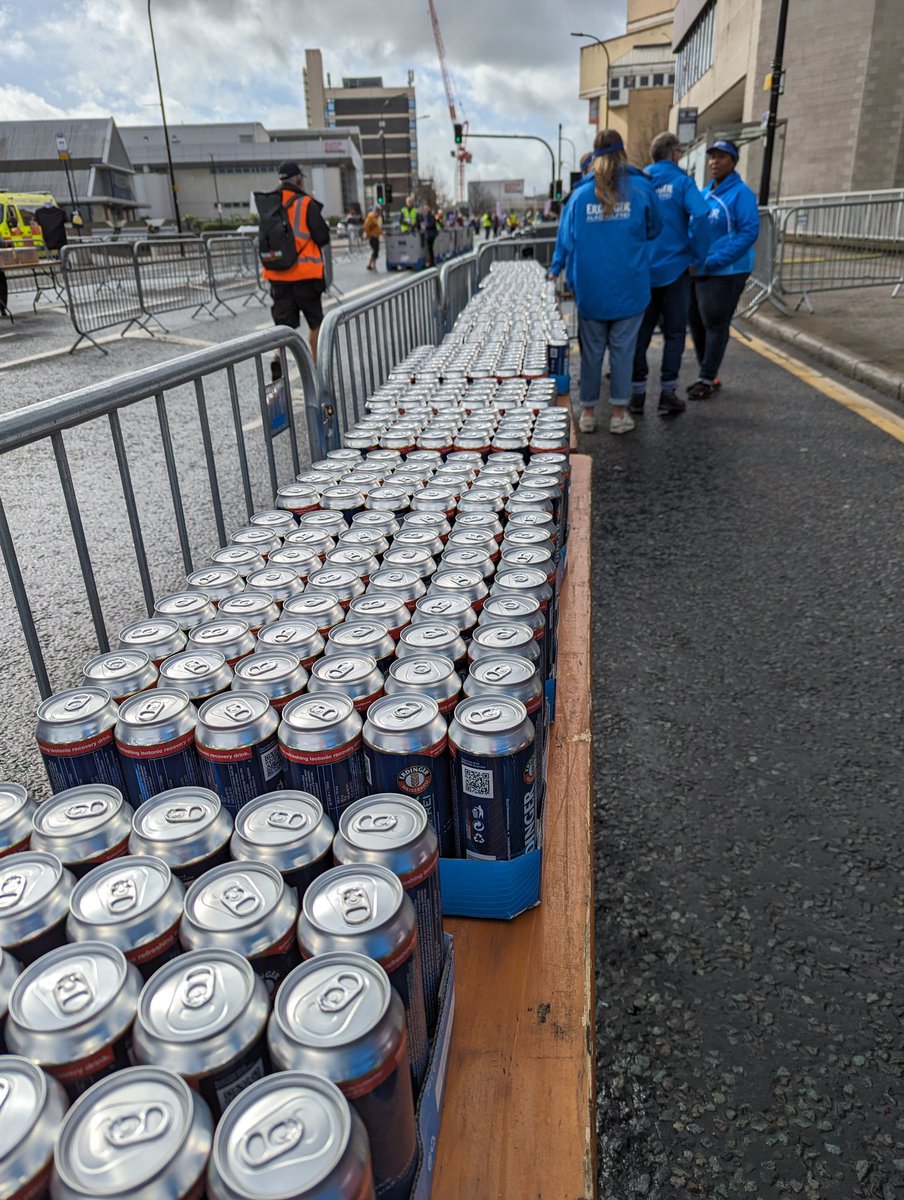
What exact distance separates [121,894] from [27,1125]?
0.98 feet

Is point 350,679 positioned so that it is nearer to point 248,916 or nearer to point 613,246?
point 248,916

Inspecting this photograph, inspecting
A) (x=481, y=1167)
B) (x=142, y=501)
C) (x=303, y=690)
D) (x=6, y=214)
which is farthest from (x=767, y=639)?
(x=6, y=214)

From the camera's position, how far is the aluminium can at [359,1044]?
2.74 feet

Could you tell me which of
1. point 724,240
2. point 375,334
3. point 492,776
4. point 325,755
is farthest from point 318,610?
point 724,240

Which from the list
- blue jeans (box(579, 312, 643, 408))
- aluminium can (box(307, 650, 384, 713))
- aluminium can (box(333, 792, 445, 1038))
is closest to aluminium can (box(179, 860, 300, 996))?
aluminium can (box(333, 792, 445, 1038))

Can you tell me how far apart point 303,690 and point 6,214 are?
1113 inches

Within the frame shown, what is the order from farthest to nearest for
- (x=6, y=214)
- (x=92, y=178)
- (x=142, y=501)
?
1. (x=92, y=178)
2. (x=6, y=214)
3. (x=142, y=501)

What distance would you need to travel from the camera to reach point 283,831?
44.9 inches

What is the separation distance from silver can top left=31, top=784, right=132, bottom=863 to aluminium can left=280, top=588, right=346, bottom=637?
0.60m

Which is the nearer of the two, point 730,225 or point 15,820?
point 15,820

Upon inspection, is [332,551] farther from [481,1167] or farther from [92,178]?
[92,178]

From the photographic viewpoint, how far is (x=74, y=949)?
36.6 inches

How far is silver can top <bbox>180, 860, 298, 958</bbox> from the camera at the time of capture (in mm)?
973

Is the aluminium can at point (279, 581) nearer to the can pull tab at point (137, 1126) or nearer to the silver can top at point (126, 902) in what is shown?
the silver can top at point (126, 902)
